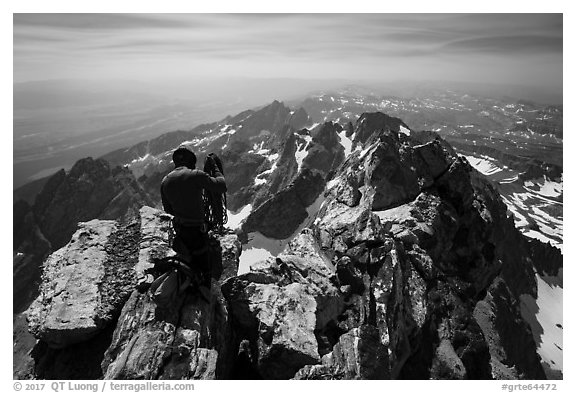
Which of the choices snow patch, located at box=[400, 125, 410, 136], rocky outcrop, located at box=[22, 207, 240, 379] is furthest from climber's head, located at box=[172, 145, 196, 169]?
snow patch, located at box=[400, 125, 410, 136]

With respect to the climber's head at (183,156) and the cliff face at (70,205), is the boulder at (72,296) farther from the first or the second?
the cliff face at (70,205)

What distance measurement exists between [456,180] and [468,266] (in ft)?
26.9

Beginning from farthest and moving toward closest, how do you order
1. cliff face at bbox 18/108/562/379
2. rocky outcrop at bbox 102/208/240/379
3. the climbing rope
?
1. the climbing rope
2. cliff face at bbox 18/108/562/379
3. rocky outcrop at bbox 102/208/240/379

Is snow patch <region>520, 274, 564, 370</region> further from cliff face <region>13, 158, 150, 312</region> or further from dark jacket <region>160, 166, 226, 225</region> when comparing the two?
A: cliff face <region>13, 158, 150, 312</region>

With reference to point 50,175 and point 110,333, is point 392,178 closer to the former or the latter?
point 110,333

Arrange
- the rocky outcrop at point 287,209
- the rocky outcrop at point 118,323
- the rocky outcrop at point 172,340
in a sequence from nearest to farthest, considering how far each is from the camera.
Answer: the rocky outcrop at point 172,340 < the rocky outcrop at point 118,323 < the rocky outcrop at point 287,209

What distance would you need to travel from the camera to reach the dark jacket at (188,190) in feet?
30.4

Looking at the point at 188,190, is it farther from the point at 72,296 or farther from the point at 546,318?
the point at 546,318

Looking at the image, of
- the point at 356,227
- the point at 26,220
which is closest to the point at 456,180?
the point at 356,227

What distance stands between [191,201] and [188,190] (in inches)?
13.7

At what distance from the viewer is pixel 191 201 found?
9.44 m

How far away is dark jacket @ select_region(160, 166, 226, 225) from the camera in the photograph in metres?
9.26

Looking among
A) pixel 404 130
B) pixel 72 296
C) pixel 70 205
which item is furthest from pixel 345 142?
pixel 72 296

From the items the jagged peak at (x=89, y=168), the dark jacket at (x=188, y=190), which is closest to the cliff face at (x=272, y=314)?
the dark jacket at (x=188, y=190)
